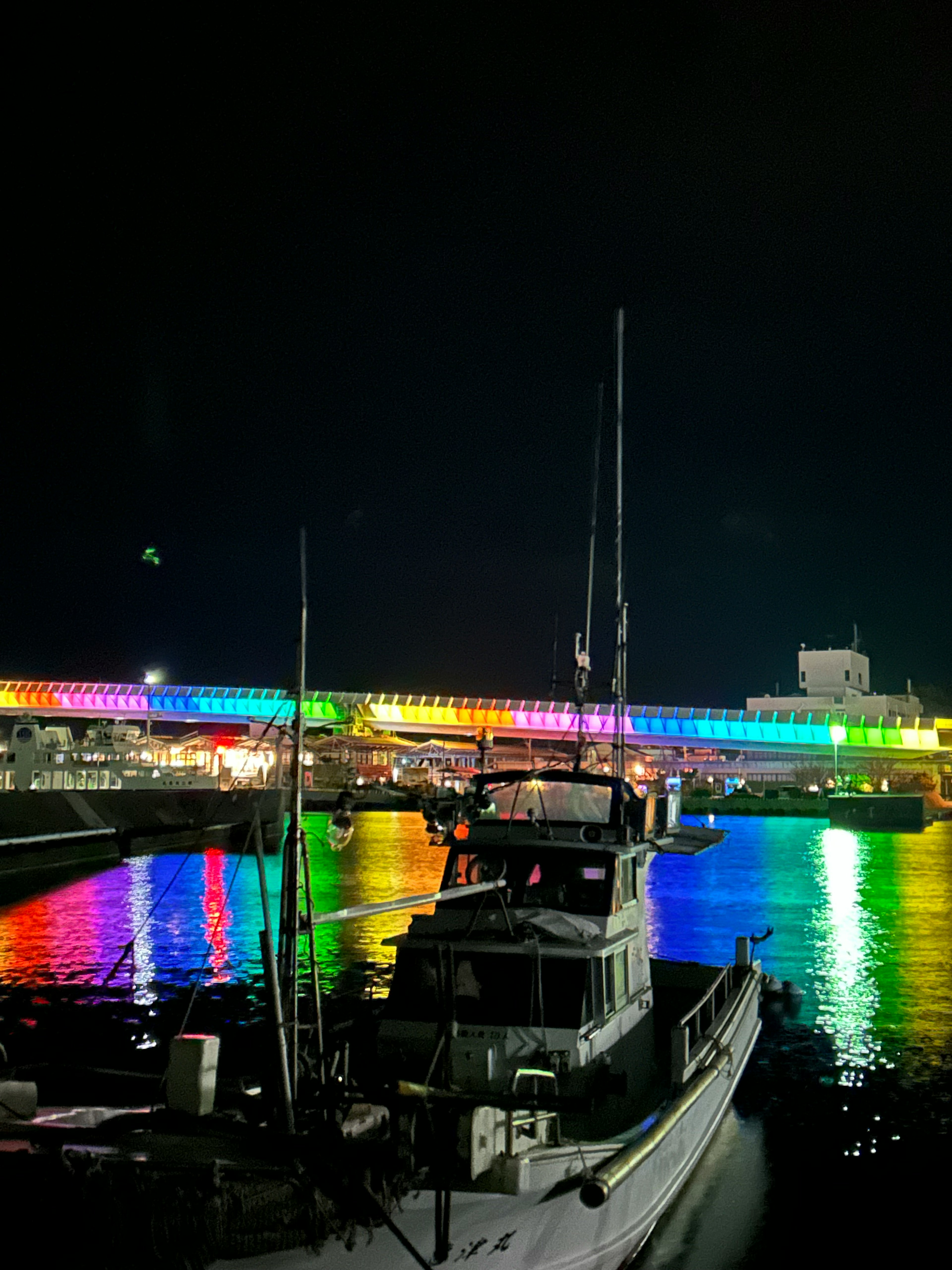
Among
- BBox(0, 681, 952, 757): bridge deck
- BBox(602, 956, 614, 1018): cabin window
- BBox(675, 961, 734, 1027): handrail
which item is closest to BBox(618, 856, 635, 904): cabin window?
BBox(602, 956, 614, 1018): cabin window

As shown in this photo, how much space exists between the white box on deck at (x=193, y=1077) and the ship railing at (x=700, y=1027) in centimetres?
609

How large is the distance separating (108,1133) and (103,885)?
47659 millimetres

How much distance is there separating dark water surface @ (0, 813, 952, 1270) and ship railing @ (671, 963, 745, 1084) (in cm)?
170

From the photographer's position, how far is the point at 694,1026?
1770 cm

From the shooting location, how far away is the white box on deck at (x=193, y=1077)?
9945 mm

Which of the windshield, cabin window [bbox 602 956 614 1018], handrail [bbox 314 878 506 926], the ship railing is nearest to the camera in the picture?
handrail [bbox 314 878 506 926]

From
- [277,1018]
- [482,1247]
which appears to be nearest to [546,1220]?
[482,1247]

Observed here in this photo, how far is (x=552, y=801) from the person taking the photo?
15727 millimetres

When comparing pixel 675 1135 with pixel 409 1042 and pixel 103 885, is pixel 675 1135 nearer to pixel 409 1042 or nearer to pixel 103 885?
pixel 409 1042

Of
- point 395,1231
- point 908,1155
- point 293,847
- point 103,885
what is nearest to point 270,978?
point 293,847

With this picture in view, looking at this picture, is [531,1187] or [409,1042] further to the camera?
[409,1042]

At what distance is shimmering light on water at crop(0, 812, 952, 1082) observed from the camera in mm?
28562

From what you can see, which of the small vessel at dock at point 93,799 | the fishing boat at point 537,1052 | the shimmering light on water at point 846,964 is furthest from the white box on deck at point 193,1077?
the small vessel at dock at point 93,799

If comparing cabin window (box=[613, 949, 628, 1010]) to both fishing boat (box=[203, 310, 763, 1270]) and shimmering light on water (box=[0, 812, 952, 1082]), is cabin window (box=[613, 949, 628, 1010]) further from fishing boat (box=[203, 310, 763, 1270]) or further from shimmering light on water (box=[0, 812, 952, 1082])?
shimmering light on water (box=[0, 812, 952, 1082])
